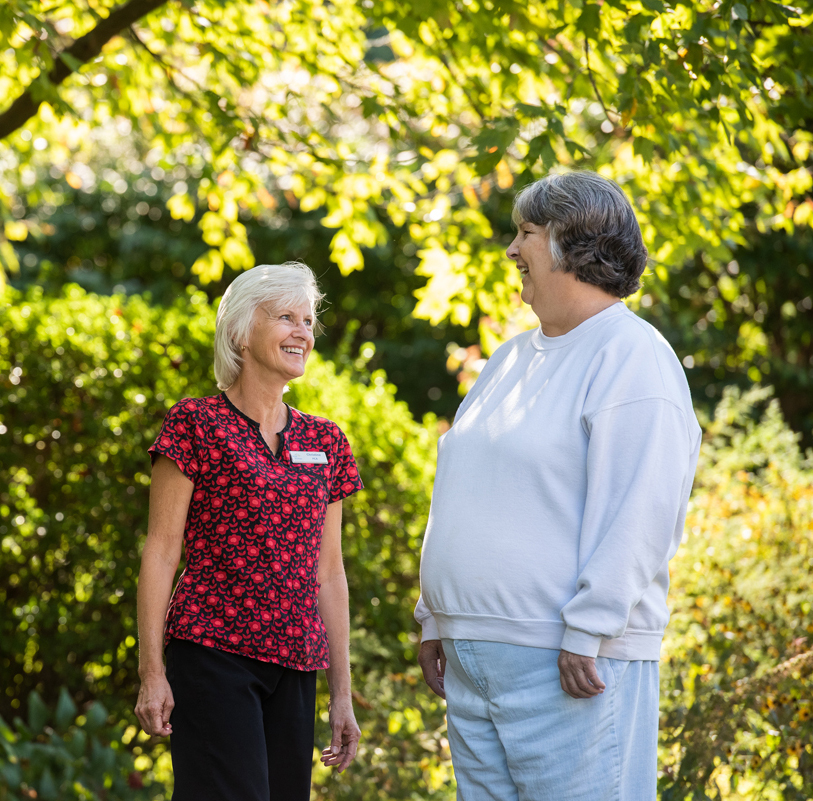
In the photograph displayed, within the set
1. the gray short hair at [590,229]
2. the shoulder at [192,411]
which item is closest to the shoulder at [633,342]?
the gray short hair at [590,229]

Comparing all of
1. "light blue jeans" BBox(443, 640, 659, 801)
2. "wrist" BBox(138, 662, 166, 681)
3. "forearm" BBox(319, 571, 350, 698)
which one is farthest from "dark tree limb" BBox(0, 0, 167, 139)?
"light blue jeans" BBox(443, 640, 659, 801)

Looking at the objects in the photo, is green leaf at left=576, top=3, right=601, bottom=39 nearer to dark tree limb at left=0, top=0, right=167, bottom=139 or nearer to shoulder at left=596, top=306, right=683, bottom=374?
shoulder at left=596, top=306, right=683, bottom=374

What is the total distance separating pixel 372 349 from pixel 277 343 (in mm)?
2610

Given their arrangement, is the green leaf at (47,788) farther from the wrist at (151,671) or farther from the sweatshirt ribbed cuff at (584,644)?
the sweatshirt ribbed cuff at (584,644)

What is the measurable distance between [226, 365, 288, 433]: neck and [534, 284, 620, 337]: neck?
780 millimetres

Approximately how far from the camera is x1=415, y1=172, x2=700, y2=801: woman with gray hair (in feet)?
5.81

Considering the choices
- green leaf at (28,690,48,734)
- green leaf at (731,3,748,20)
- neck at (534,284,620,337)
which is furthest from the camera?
green leaf at (28,690,48,734)

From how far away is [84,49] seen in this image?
4047 millimetres

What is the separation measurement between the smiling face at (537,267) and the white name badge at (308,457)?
74cm

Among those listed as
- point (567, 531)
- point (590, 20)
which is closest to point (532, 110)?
point (590, 20)

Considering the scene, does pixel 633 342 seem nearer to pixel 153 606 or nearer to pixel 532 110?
pixel 153 606

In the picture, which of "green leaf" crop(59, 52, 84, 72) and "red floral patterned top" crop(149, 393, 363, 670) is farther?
"green leaf" crop(59, 52, 84, 72)

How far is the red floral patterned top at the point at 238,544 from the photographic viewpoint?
7.04 ft

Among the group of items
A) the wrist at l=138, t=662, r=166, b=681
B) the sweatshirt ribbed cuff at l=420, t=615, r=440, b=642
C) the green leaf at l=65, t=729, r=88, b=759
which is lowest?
the green leaf at l=65, t=729, r=88, b=759
